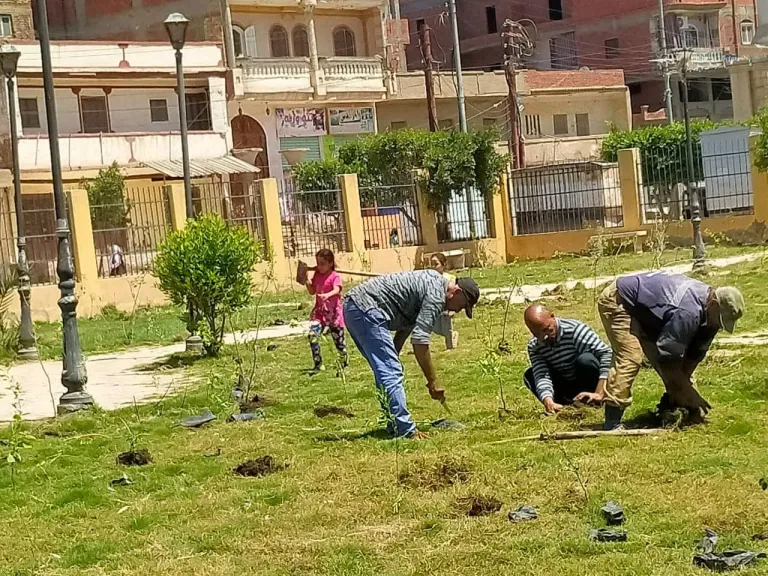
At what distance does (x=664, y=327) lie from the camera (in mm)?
7922

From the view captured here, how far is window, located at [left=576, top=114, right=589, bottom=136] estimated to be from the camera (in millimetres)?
53375

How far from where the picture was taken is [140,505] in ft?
25.0

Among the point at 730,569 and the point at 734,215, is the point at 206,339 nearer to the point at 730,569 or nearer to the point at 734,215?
the point at 730,569

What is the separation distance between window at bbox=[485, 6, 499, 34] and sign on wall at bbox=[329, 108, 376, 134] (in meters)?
18.9

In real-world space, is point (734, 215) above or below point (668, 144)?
below

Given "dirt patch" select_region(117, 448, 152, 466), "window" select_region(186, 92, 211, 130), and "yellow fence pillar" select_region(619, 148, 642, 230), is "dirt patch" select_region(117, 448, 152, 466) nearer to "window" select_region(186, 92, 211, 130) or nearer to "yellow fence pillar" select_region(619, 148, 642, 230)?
"yellow fence pillar" select_region(619, 148, 642, 230)

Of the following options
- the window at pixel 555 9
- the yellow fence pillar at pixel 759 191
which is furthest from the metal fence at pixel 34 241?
the window at pixel 555 9

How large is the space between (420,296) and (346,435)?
1377 millimetres


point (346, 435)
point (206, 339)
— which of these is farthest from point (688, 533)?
point (206, 339)

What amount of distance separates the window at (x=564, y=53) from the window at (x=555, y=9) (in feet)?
3.79

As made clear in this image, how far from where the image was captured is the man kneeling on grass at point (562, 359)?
8508 mm

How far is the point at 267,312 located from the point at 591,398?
13171 mm

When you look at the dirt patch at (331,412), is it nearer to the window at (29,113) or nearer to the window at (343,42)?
the window at (29,113)

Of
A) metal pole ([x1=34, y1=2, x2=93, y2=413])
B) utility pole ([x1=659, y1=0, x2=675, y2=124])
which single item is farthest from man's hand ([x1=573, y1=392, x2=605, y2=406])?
utility pole ([x1=659, y1=0, x2=675, y2=124])
